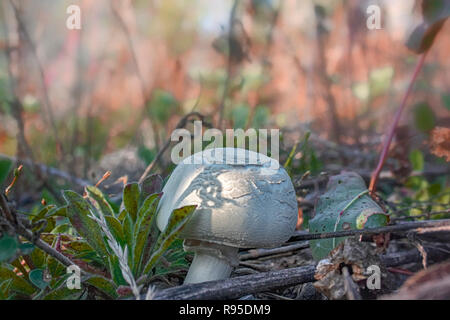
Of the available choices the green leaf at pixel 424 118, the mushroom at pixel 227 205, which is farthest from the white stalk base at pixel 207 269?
the green leaf at pixel 424 118

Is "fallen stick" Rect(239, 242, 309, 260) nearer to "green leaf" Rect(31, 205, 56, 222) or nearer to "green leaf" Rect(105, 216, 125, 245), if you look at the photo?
"green leaf" Rect(105, 216, 125, 245)

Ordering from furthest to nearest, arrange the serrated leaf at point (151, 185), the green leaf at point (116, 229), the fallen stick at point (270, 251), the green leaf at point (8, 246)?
the fallen stick at point (270, 251) < the serrated leaf at point (151, 185) < the green leaf at point (116, 229) < the green leaf at point (8, 246)

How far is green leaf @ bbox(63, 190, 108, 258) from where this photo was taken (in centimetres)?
140

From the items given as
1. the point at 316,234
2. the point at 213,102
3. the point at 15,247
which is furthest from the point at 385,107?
the point at 15,247

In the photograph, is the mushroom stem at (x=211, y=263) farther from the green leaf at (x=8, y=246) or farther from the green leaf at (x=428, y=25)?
the green leaf at (x=428, y=25)

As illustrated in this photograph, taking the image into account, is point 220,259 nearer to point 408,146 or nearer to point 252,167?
point 252,167

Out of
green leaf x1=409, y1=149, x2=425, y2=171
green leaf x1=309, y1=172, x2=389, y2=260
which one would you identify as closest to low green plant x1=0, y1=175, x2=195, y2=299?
green leaf x1=309, y1=172, x2=389, y2=260

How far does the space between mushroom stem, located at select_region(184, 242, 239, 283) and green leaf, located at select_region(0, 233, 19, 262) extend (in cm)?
52

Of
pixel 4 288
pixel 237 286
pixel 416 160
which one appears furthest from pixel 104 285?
pixel 416 160

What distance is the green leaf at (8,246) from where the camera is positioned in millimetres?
1052

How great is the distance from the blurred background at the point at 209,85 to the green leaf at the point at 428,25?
54 millimetres

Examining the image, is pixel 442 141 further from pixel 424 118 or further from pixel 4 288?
pixel 4 288
